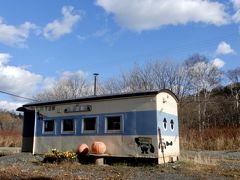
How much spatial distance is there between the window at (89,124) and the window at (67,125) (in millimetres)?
804

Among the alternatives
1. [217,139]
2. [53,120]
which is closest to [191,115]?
[217,139]

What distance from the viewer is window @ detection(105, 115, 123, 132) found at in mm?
16188

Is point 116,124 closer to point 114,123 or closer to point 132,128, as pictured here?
point 114,123

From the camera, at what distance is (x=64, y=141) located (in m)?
18.1

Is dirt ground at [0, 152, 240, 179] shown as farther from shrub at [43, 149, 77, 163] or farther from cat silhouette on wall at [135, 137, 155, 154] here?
cat silhouette on wall at [135, 137, 155, 154]

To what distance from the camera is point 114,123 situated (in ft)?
54.0

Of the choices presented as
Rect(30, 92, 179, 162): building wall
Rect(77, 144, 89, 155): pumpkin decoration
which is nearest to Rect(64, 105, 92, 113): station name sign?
Rect(30, 92, 179, 162): building wall

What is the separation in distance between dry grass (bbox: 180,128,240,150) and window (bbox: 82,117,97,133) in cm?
1209

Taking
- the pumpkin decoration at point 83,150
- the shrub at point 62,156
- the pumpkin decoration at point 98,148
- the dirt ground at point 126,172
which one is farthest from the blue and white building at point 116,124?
the shrub at point 62,156

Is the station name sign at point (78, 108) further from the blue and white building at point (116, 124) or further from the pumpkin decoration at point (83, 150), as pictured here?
the pumpkin decoration at point (83, 150)

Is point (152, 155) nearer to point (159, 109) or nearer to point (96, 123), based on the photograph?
point (159, 109)

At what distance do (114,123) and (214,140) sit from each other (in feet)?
45.7

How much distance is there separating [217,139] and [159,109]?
13.7 meters

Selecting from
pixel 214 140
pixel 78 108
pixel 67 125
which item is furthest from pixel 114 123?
pixel 214 140
